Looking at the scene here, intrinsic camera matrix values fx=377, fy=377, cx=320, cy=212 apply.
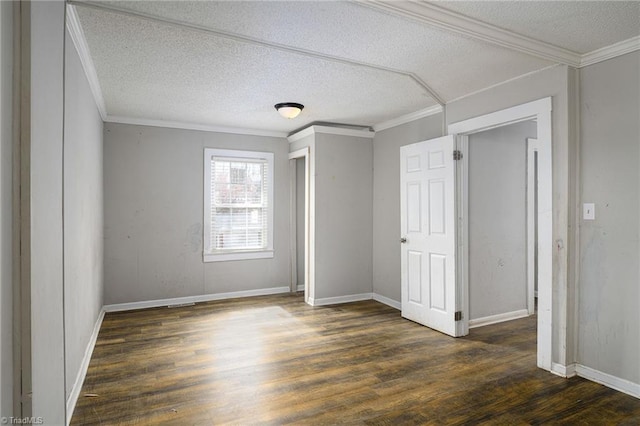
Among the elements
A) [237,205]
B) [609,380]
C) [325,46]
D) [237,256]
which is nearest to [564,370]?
[609,380]

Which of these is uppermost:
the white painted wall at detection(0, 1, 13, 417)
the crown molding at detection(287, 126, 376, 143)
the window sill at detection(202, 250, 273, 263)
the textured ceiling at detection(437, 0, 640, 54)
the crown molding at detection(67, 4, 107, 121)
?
the textured ceiling at detection(437, 0, 640, 54)

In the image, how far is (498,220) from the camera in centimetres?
438

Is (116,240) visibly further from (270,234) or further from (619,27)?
(619,27)

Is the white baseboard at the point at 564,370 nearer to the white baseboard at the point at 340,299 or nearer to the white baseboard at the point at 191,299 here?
the white baseboard at the point at 340,299

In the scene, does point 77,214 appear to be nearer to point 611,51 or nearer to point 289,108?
point 289,108

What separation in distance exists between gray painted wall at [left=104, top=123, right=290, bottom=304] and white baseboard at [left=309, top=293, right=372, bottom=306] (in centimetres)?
110

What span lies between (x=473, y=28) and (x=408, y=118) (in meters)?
2.36

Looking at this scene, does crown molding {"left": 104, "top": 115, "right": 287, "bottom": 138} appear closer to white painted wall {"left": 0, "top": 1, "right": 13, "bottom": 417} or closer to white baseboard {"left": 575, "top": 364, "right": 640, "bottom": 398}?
white painted wall {"left": 0, "top": 1, "right": 13, "bottom": 417}

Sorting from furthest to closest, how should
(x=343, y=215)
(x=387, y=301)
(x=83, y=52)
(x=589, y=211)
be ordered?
(x=343, y=215) → (x=387, y=301) → (x=589, y=211) → (x=83, y=52)

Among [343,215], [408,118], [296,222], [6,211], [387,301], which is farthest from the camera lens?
[296,222]

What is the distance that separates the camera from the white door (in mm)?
3939

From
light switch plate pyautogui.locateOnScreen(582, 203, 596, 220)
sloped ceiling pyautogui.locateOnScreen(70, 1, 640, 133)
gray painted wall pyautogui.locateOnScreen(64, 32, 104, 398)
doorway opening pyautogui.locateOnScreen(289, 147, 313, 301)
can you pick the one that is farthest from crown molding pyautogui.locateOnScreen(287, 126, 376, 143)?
light switch plate pyautogui.locateOnScreen(582, 203, 596, 220)

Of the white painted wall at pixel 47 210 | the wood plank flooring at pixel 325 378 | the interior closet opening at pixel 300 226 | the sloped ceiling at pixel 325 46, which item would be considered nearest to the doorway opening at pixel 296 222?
the interior closet opening at pixel 300 226

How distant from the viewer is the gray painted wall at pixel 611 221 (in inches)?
107
